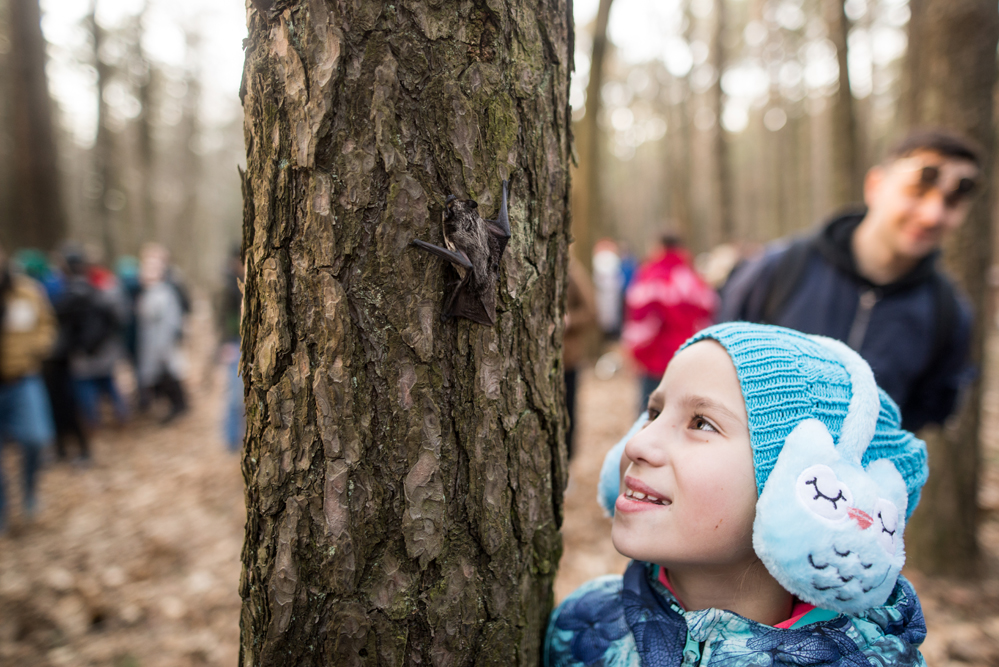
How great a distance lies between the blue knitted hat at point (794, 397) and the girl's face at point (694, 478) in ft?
0.10

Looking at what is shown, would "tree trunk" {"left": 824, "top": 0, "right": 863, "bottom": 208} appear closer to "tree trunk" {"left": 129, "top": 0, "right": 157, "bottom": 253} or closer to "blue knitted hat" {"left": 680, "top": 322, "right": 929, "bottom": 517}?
"blue knitted hat" {"left": 680, "top": 322, "right": 929, "bottom": 517}

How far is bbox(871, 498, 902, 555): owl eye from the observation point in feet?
2.99

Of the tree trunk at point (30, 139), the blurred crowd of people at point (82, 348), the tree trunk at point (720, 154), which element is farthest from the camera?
the tree trunk at point (720, 154)

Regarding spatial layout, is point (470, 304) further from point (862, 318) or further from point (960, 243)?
point (960, 243)

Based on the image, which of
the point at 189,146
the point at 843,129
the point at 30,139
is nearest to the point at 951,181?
the point at 843,129

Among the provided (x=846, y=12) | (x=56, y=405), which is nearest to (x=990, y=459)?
(x=846, y=12)

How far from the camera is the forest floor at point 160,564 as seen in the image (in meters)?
3.03

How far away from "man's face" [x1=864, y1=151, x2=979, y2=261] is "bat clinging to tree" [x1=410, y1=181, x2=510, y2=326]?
1890 mm

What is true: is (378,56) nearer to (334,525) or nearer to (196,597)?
(334,525)

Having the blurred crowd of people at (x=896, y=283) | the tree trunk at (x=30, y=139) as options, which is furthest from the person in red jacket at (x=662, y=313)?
the tree trunk at (x=30, y=139)

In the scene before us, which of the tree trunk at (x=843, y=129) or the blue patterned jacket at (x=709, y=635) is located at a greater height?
the tree trunk at (x=843, y=129)

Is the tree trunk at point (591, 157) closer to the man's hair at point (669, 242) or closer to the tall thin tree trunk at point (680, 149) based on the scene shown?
the man's hair at point (669, 242)

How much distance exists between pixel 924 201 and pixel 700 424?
1.72 m

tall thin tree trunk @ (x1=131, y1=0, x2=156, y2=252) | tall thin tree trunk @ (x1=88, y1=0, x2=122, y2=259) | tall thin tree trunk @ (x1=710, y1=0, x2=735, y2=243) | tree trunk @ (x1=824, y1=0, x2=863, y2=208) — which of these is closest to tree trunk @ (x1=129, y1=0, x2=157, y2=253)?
tall thin tree trunk @ (x1=131, y1=0, x2=156, y2=252)
